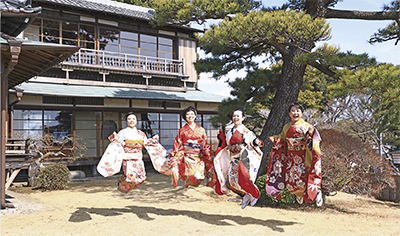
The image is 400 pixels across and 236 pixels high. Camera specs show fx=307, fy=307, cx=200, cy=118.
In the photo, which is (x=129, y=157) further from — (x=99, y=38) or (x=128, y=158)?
(x=99, y=38)

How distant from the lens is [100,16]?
13.5 m

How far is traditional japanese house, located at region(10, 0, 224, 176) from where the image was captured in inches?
464

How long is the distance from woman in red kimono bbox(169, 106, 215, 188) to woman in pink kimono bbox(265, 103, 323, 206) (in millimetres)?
1196

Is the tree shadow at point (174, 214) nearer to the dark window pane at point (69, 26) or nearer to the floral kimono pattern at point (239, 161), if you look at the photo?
the floral kimono pattern at point (239, 161)

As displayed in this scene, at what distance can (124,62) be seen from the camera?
1399cm

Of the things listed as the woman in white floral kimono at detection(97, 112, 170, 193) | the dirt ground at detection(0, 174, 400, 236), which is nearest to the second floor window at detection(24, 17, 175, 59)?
the dirt ground at detection(0, 174, 400, 236)

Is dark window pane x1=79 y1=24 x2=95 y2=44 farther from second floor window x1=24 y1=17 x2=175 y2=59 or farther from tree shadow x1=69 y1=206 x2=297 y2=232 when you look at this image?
tree shadow x1=69 y1=206 x2=297 y2=232

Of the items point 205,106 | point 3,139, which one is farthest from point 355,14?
point 3,139

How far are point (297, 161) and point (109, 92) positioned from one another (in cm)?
915

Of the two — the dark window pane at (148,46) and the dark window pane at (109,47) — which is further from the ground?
the dark window pane at (148,46)

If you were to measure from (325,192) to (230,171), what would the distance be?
3.44m

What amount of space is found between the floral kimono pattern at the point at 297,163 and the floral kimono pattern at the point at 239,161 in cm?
39

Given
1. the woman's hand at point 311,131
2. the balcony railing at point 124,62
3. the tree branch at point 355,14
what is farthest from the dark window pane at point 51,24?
the woman's hand at point 311,131

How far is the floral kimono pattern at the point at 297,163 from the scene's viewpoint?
4.95 m
